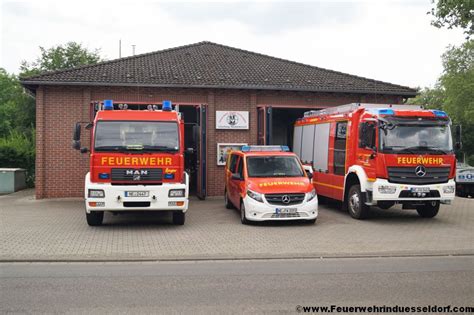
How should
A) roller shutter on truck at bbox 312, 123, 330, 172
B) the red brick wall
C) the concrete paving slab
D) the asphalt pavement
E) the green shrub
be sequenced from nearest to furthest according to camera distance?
the asphalt pavement < the concrete paving slab < roller shutter on truck at bbox 312, 123, 330, 172 < the red brick wall < the green shrub

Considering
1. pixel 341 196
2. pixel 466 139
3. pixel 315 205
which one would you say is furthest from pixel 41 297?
pixel 466 139

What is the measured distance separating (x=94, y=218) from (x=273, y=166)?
16.1ft

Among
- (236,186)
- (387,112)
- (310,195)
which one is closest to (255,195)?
(310,195)

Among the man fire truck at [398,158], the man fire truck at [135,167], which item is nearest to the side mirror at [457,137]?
the man fire truck at [398,158]

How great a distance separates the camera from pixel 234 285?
22.6 feet

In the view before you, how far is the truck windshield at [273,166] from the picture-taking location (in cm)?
1373

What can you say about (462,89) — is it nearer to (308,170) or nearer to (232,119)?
(232,119)

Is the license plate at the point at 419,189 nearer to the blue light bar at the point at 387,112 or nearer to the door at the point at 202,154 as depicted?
the blue light bar at the point at 387,112

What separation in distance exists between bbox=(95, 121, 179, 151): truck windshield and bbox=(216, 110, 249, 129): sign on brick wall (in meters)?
7.14

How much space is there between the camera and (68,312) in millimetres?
5660

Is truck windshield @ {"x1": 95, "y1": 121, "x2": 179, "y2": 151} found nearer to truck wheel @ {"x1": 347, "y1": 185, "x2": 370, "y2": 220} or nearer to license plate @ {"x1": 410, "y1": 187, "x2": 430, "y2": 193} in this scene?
truck wheel @ {"x1": 347, "y1": 185, "x2": 370, "y2": 220}

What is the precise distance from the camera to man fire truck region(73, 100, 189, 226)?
39.2ft

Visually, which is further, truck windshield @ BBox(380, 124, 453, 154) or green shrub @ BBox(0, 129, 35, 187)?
green shrub @ BBox(0, 129, 35, 187)

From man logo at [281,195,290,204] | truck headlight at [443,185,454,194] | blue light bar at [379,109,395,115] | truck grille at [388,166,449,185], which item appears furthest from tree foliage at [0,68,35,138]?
truck headlight at [443,185,454,194]
